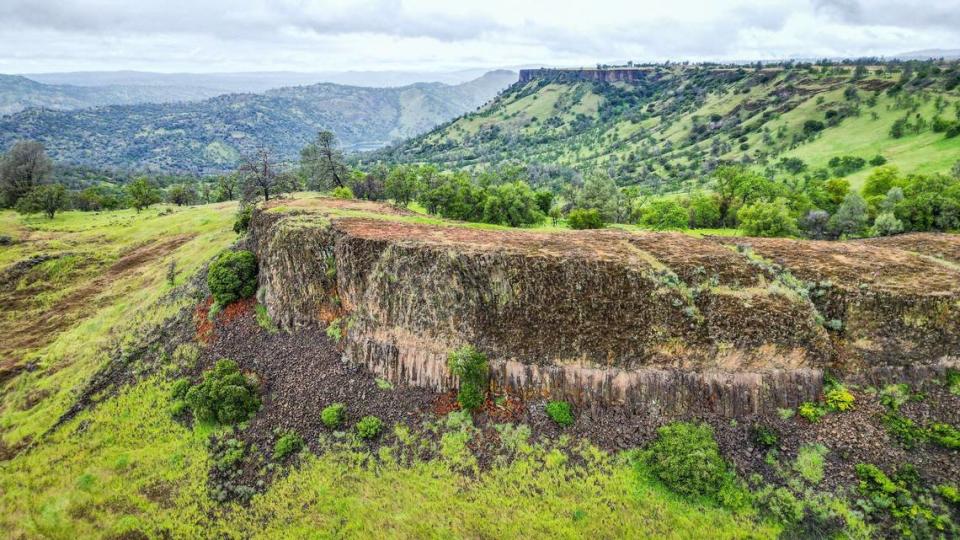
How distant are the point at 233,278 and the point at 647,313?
31891 mm

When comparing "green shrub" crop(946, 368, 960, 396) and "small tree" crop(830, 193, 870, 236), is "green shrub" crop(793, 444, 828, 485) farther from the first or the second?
"small tree" crop(830, 193, 870, 236)

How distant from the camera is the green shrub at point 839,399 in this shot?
2459 centimetres

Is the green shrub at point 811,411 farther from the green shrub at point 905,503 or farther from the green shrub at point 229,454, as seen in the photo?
the green shrub at point 229,454

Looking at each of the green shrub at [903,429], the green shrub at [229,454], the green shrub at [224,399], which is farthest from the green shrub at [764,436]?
the green shrub at [224,399]

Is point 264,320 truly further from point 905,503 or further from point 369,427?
point 905,503

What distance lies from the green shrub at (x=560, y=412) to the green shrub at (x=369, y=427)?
33.9 feet

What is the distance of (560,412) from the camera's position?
27.0 m

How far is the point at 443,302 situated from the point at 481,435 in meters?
8.31

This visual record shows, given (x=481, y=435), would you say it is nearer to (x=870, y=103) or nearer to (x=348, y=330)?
(x=348, y=330)

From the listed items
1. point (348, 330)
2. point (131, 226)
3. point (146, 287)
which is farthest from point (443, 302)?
point (131, 226)

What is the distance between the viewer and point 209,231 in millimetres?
57688

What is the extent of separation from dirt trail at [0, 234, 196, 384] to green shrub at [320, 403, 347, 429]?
2905cm

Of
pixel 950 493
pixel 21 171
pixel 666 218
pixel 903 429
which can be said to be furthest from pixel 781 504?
pixel 21 171

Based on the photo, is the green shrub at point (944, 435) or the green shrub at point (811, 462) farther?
the green shrub at point (811, 462)
